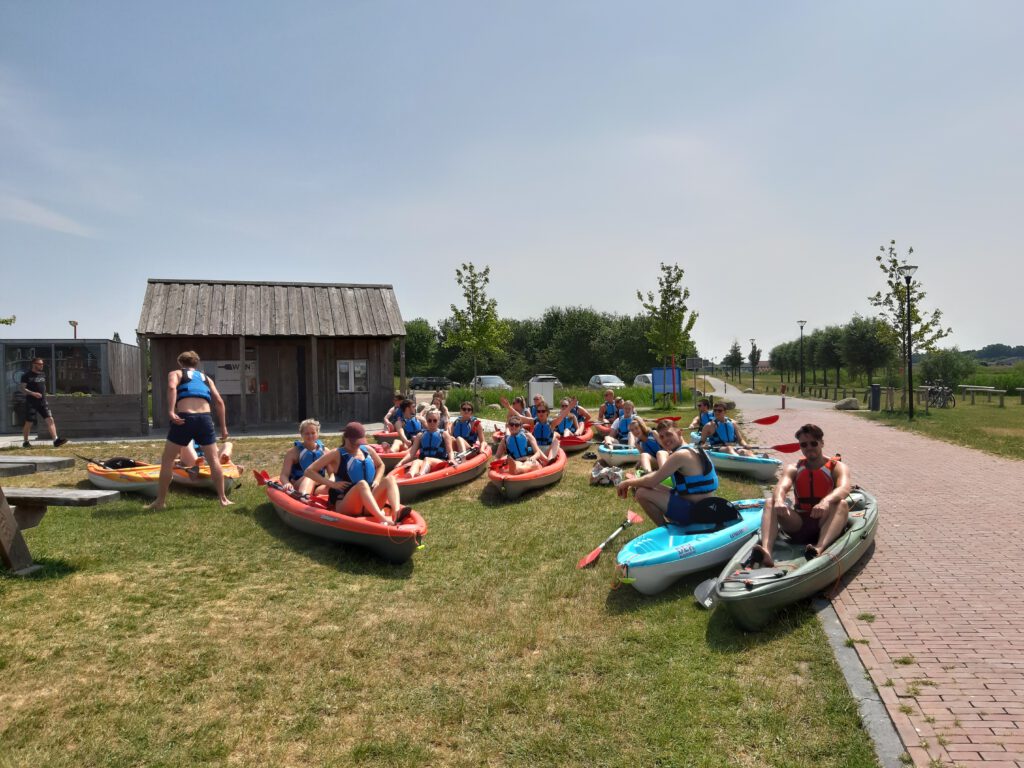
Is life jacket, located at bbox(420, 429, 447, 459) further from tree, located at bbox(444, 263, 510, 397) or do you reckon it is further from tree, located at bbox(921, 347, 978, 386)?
tree, located at bbox(921, 347, 978, 386)

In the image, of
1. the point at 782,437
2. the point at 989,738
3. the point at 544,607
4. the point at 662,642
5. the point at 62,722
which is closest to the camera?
the point at 989,738

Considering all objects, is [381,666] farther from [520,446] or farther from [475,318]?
[475,318]

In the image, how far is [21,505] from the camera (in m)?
5.88

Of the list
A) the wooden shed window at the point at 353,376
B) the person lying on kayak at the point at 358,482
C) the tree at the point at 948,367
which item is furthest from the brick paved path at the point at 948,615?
the tree at the point at 948,367

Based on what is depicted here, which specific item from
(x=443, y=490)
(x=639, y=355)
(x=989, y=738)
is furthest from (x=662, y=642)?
(x=639, y=355)

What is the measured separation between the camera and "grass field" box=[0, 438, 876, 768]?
3643 millimetres

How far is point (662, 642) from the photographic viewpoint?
496 cm

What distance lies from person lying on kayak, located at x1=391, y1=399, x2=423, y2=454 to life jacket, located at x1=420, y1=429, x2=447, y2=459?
848mm

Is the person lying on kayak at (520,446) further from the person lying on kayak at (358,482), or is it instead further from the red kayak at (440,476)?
the person lying on kayak at (358,482)

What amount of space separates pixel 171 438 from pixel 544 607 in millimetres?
5120

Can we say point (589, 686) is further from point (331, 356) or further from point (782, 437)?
point (331, 356)

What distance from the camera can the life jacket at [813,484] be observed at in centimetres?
596

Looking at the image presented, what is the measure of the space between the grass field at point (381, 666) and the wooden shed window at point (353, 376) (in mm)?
12466

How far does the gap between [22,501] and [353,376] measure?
546 inches
